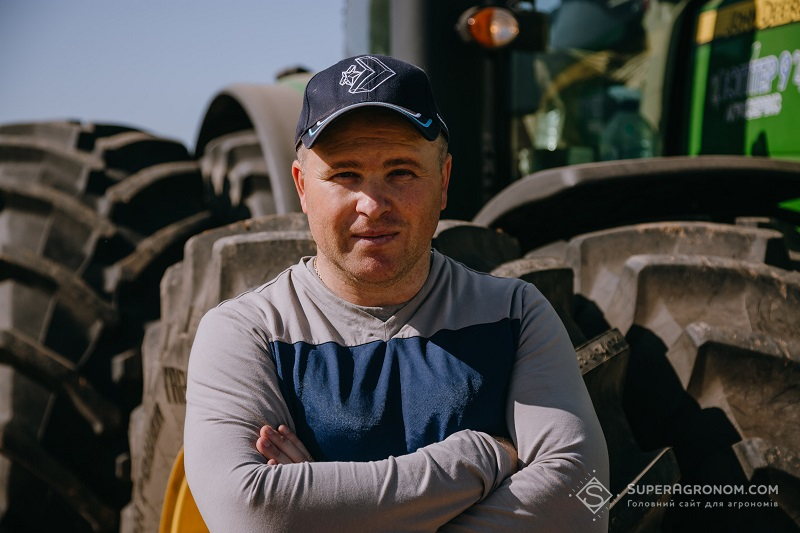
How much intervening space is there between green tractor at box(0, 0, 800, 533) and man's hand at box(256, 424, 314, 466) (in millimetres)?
506

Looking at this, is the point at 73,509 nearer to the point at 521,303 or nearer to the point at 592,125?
the point at 521,303

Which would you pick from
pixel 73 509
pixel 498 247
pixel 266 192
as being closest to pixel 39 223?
pixel 266 192

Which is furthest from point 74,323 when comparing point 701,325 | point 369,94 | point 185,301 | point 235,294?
point 701,325

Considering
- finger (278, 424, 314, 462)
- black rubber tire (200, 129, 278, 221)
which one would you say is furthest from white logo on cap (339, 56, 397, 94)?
black rubber tire (200, 129, 278, 221)

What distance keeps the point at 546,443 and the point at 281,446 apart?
1.43ft

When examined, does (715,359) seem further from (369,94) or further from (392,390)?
(369,94)

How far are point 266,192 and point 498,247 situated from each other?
115 centimetres

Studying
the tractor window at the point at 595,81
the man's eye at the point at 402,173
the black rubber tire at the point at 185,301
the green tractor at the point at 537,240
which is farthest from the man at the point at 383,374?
the tractor window at the point at 595,81

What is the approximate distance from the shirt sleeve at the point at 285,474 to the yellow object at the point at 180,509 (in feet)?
1.26

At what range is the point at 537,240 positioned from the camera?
2377 millimetres

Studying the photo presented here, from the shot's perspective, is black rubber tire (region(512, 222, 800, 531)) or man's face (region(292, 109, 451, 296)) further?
black rubber tire (region(512, 222, 800, 531))

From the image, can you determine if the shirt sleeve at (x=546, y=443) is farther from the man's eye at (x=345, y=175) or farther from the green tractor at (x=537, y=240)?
the man's eye at (x=345, y=175)

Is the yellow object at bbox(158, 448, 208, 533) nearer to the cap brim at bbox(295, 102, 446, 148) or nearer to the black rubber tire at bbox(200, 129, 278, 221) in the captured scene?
the cap brim at bbox(295, 102, 446, 148)

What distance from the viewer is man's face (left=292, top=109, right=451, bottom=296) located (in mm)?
1474
